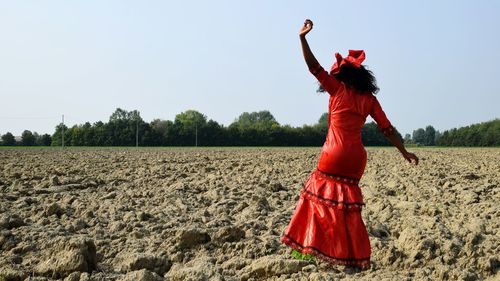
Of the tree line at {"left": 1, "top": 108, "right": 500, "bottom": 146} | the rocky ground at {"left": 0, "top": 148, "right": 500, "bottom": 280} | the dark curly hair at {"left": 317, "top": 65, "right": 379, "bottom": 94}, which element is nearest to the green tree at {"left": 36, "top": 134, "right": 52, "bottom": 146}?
the tree line at {"left": 1, "top": 108, "right": 500, "bottom": 146}

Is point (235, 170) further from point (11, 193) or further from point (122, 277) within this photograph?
point (122, 277)

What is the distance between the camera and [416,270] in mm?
4160

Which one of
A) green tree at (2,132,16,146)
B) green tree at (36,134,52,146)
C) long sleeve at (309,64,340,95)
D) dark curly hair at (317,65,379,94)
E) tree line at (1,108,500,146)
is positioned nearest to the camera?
long sleeve at (309,64,340,95)

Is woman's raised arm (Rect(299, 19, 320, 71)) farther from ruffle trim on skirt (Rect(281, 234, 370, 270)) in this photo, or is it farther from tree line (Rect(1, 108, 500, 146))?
tree line (Rect(1, 108, 500, 146))

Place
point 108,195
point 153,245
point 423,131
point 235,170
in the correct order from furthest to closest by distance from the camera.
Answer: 1. point 423,131
2. point 235,170
3. point 108,195
4. point 153,245

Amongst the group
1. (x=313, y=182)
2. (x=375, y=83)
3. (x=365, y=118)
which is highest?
(x=375, y=83)

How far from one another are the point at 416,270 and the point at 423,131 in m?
108

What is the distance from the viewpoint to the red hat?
3861mm

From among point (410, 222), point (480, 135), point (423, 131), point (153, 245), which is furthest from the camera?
point (423, 131)

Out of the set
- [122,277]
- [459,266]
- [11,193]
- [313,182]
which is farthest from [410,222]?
[11,193]

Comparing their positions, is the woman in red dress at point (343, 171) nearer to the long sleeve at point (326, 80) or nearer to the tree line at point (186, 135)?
the long sleeve at point (326, 80)

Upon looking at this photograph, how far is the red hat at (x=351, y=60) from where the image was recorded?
12.7 ft

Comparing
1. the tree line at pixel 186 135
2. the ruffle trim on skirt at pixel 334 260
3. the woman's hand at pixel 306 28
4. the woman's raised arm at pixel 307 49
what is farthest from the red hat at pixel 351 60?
the tree line at pixel 186 135

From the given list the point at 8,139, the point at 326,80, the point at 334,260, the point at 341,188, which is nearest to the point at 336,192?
the point at 341,188
